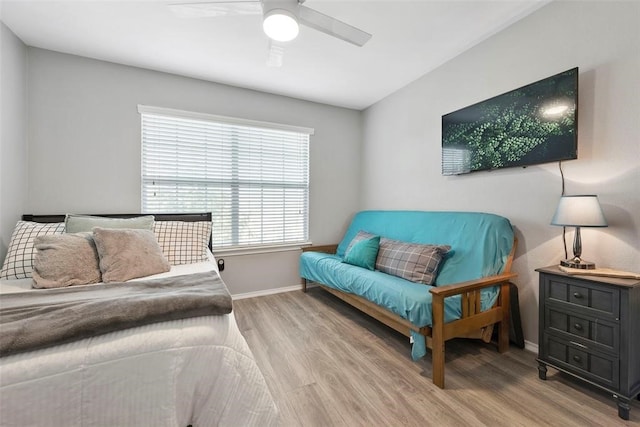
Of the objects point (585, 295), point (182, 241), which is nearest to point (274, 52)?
point (182, 241)

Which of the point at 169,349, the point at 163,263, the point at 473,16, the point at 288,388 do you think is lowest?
the point at 288,388

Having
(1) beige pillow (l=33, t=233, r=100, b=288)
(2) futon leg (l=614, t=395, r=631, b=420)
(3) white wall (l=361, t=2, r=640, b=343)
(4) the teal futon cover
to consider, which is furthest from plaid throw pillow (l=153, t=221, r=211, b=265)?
(2) futon leg (l=614, t=395, r=631, b=420)

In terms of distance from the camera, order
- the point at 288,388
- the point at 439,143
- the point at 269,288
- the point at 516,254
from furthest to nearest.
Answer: the point at 269,288 < the point at 439,143 < the point at 516,254 < the point at 288,388

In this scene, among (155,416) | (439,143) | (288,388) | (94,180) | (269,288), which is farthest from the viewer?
(269,288)

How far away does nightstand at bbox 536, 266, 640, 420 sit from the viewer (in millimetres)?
1343

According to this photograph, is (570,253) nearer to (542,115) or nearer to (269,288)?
(542,115)

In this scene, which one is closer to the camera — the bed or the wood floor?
the bed

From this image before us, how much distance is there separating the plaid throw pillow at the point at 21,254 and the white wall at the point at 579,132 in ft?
11.5

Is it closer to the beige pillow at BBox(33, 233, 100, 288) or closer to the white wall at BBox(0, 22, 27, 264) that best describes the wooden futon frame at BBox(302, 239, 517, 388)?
the beige pillow at BBox(33, 233, 100, 288)

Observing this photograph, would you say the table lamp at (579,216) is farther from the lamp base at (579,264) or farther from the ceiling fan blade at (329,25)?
the ceiling fan blade at (329,25)

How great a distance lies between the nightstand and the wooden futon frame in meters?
0.28

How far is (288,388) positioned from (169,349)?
0.92 metres

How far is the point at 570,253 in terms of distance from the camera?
1808 millimetres

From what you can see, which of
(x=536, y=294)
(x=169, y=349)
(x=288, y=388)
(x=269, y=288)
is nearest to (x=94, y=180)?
(x=269, y=288)
